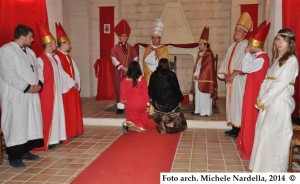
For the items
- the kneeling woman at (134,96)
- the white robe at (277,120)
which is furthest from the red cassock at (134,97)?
the white robe at (277,120)

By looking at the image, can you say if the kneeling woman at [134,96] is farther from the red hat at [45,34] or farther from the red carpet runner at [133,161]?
the red hat at [45,34]

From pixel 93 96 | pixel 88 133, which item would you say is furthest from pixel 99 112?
pixel 93 96

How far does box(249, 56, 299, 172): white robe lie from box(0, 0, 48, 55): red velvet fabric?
147 inches

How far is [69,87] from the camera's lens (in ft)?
18.0

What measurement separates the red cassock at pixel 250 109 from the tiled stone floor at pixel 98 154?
0.23 meters

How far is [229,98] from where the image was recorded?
5.59 metres

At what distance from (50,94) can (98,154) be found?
4.08ft

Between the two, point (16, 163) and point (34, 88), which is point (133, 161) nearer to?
point (16, 163)

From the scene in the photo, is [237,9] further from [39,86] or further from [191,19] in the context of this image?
[39,86]

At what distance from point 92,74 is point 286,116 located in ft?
26.7

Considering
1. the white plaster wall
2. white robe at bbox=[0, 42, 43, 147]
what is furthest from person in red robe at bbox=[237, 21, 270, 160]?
the white plaster wall

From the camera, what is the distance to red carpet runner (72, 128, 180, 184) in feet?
12.3

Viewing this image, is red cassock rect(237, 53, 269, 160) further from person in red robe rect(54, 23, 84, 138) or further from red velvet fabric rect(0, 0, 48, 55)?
red velvet fabric rect(0, 0, 48, 55)

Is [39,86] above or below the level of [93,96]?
above
